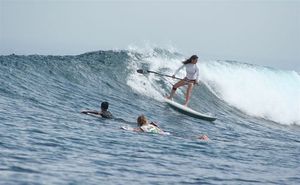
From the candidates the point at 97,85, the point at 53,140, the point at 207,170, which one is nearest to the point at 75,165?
the point at 53,140

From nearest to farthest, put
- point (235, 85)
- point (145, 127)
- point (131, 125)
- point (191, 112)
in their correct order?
point (145, 127), point (131, 125), point (191, 112), point (235, 85)

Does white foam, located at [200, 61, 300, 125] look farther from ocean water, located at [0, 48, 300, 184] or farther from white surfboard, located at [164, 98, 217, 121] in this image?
white surfboard, located at [164, 98, 217, 121]

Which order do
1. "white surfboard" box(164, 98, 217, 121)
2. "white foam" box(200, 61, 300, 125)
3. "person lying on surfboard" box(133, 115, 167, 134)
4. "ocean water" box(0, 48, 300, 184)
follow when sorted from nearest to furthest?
"ocean water" box(0, 48, 300, 184), "person lying on surfboard" box(133, 115, 167, 134), "white surfboard" box(164, 98, 217, 121), "white foam" box(200, 61, 300, 125)

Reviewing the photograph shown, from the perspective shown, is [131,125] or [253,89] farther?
[253,89]

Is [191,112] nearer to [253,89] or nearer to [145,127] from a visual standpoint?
[145,127]

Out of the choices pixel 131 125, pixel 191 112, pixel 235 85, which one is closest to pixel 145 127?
pixel 131 125

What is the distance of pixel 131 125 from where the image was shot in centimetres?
1485

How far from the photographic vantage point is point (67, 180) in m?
7.98

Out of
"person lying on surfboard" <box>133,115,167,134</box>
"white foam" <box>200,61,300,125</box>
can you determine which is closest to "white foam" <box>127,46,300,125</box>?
"white foam" <box>200,61,300,125</box>

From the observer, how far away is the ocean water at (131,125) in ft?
29.9

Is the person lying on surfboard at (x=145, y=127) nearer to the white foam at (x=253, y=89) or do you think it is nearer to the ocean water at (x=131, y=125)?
the ocean water at (x=131, y=125)

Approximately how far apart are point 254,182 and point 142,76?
45.4 feet

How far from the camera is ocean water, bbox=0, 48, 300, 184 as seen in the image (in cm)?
912

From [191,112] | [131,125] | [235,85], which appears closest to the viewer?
[131,125]
